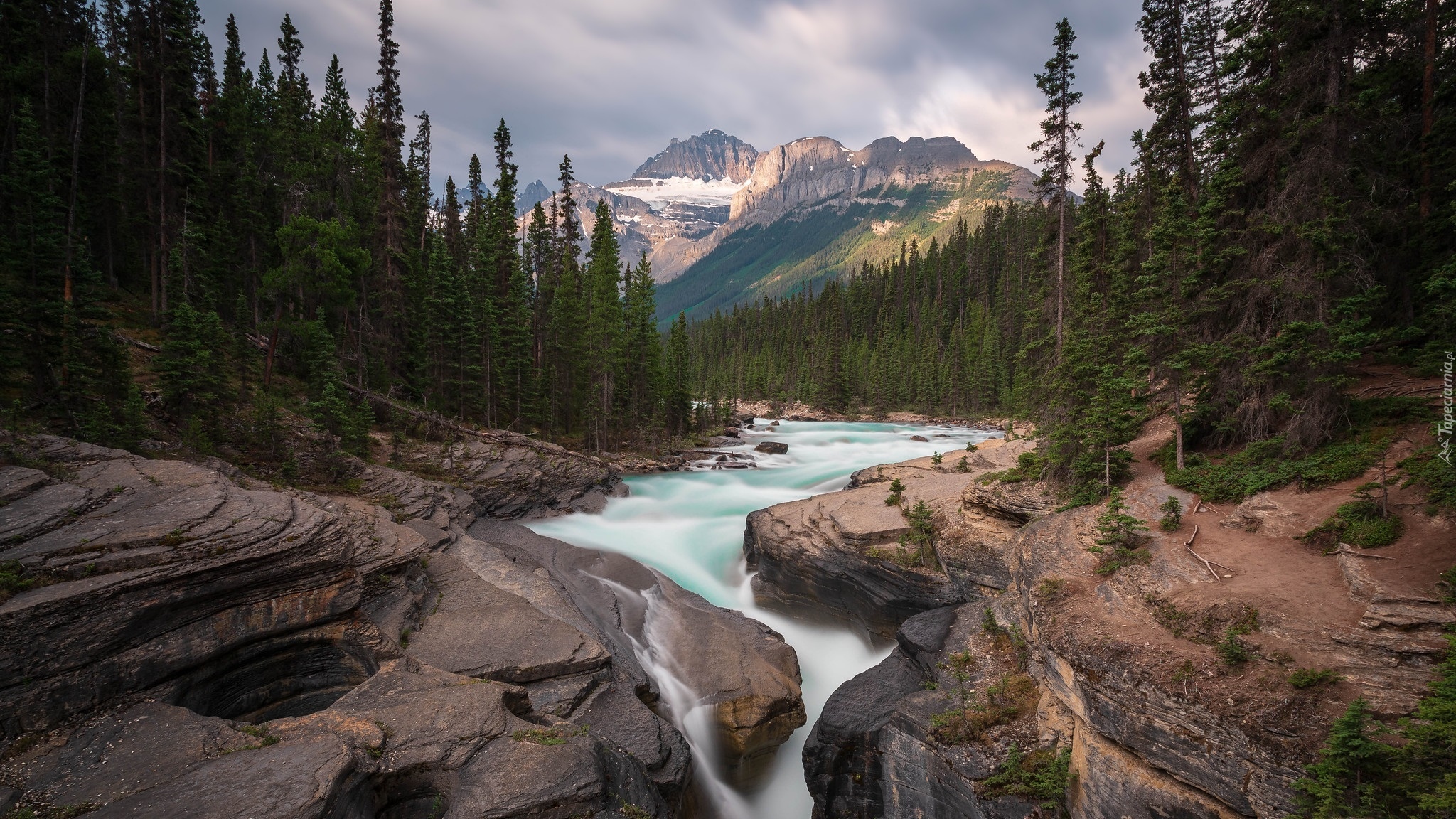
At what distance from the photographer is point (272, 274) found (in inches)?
808

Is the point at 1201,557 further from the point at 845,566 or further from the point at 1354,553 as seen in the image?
the point at 845,566

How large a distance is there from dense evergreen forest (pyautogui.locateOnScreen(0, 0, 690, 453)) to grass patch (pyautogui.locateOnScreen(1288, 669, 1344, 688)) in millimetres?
23812

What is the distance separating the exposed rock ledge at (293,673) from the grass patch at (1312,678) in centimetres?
944

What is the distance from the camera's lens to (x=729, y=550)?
2217 centimetres

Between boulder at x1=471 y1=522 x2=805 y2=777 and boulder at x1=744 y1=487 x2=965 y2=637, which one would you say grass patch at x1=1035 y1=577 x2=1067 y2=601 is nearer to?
boulder at x1=744 y1=487 x2=965 y2=637

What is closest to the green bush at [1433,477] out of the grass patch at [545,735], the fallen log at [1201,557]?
the fallen log at [1201,557]

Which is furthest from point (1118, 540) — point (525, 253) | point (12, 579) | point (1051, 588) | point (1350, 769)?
point (525, 253)

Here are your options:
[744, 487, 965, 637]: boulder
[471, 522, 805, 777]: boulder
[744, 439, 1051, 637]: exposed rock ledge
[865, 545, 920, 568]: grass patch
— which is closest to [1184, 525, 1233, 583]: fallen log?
[744, 439, 1051, 637]: exposed rock ledge

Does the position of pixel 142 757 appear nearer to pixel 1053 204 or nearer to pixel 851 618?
pixel 851 618

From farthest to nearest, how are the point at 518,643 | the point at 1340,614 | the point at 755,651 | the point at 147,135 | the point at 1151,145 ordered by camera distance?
the point at 147,135
the point at 1151,145
the point at 755,651
the point at 518,643
the point at 1340,614

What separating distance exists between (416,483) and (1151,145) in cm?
3028

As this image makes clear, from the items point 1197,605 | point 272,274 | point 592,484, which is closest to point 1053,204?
point 1197,605

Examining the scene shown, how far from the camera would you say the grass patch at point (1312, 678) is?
650 cm

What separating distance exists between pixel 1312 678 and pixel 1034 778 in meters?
4.26
